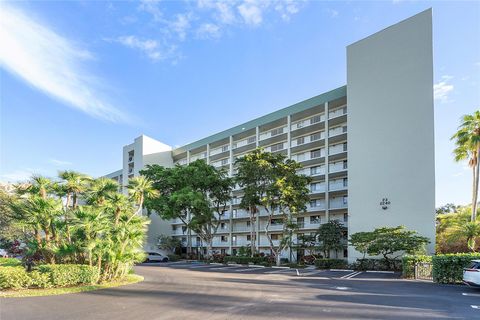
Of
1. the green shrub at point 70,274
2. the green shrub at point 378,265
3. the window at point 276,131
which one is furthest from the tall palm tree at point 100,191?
the window at point 276,131

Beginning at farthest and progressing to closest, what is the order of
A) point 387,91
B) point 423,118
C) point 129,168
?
point 129,168, point 387,91, point 423,118

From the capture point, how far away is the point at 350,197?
33.0 metres

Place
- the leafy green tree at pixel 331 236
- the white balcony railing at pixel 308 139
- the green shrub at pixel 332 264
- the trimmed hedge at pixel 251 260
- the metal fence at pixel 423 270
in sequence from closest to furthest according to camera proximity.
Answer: the metal fence at pixel 423 270 → the green shrub at pixel 332 264 → the leafy green tree at pixel 331 236 → the trimmed hedge at pixel 251 260 → the white balcony railing at pixel 308 139

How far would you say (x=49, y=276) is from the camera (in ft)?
50.8

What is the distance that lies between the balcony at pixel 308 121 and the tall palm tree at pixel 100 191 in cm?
2808

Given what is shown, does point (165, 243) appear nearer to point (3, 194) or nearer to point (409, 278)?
point (3, 194)

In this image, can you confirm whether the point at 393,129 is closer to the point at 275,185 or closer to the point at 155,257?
the point at 275,185

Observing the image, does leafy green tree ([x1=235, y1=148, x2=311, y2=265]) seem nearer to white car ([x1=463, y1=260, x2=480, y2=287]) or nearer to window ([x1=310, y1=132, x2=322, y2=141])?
window ([x1=310, y1=132, x2=322, y2=141])

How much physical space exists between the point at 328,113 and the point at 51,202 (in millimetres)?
31083

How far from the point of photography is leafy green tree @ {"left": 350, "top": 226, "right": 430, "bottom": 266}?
85.2 feet

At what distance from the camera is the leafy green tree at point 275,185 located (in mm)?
33531

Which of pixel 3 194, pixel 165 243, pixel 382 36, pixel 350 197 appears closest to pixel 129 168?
pixel 165 243

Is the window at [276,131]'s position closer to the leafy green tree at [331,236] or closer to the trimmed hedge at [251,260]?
the leafy green tree at [331,236]

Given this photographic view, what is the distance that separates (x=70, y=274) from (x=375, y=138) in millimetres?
27911
